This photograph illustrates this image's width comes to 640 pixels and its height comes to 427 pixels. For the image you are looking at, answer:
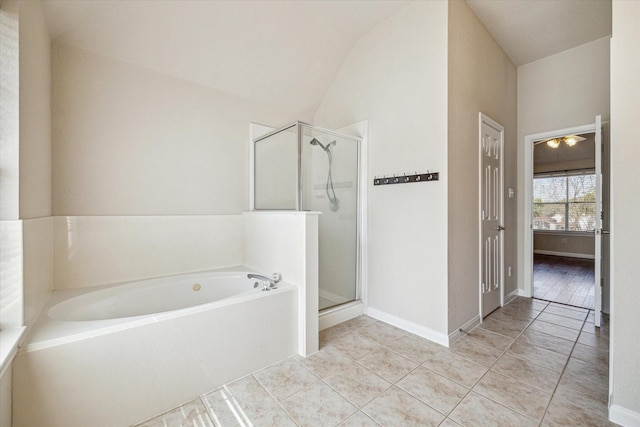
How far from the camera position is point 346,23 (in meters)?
2.64

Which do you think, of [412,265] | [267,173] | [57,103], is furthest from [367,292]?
[57,103]

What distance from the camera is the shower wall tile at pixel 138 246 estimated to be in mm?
1992

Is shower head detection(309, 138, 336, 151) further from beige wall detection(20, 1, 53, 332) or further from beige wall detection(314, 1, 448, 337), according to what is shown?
beige wall detection(20, 1, 53, 332)

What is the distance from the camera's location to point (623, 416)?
1.31 meters

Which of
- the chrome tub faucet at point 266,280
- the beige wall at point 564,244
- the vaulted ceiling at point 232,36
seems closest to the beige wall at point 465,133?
the vaulted ceiling at point 232,36

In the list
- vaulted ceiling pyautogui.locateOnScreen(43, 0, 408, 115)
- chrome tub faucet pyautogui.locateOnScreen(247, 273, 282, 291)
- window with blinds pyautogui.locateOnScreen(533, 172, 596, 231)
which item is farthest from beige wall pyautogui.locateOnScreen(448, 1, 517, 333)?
window with blinds pyautogui.locateOnScreen(533, 172, 596, 231)

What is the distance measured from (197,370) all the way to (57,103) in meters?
2.15

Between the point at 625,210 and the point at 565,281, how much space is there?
12.0 ft

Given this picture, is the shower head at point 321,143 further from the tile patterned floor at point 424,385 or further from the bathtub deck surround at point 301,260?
the tile patterned floor at point 424,385

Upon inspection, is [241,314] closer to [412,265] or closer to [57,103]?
[412,265]

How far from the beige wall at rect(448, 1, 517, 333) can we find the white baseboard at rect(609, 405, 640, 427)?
92 cm

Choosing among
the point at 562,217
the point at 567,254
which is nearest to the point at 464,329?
the point at 567,254

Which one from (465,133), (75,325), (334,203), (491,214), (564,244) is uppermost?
(465,133)

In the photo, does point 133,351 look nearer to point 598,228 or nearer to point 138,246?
point 138,246
